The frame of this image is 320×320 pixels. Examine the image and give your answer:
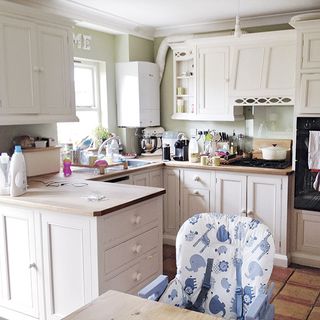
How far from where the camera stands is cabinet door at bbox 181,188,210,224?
167 inches

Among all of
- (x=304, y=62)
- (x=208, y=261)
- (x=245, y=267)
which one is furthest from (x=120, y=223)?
(x=304, y=62)

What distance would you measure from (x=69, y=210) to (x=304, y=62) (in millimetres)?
2508

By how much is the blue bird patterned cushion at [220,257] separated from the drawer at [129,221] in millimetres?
565

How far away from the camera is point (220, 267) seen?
196cm

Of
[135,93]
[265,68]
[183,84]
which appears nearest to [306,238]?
[265,68]

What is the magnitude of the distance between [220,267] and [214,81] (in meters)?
2.89

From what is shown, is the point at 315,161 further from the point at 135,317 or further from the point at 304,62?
the point at 135,317

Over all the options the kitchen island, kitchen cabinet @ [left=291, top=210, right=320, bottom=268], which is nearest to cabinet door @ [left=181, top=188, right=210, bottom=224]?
kitchen cabinet @ [left=291, top=210, right=320, bottom=268]

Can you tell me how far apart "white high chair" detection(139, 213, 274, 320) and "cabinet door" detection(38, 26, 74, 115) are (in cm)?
194

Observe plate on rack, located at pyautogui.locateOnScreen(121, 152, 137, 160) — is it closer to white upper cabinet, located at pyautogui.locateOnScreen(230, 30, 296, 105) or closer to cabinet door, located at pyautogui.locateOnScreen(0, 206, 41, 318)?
white upper cabinet, located at pyautogui.locateOnScreen(230, 30, 296, 105)

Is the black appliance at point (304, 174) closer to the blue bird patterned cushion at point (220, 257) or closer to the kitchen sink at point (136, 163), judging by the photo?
the kitchen sink at point (136, 163)

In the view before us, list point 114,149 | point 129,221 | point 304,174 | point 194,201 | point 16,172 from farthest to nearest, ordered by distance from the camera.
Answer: point 114,149 → point 194,201 → point 304,174 → point 16,172 → point 129,221

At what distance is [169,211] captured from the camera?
14.7 ft

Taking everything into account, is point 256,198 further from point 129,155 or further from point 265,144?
point 129,155
